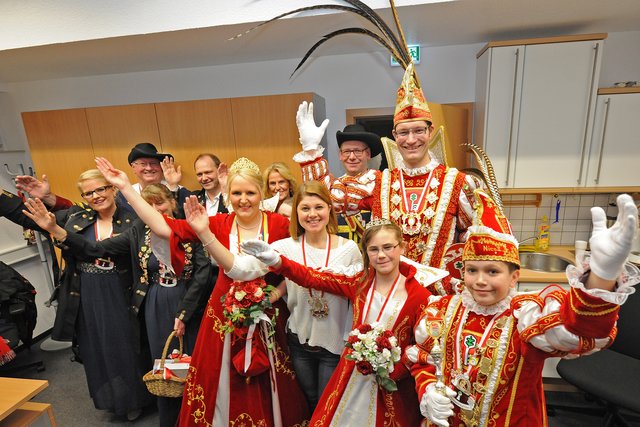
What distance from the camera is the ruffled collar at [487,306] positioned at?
1.12 metres

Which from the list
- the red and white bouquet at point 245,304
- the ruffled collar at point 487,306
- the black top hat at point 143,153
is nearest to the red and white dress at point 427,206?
the ruffled collar at point 487,306

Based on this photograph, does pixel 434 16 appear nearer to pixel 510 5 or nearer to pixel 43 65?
pixel 510 5

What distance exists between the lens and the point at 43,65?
2943 millimetres

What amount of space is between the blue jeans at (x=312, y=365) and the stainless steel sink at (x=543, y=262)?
1996 mm

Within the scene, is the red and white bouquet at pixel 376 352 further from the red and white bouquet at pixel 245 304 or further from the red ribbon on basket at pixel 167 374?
the red ribbon on basket at pixel 167 374

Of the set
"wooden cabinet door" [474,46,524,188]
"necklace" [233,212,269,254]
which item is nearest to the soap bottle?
"wooden cabinet door" [474,46,524,188]

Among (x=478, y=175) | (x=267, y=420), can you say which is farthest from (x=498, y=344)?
(x=267, y=420)

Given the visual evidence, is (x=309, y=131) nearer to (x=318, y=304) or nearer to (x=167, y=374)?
(x=318, y=304)

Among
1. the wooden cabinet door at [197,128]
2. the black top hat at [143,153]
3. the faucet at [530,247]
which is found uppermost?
the wooden cabinet door at [197,128]

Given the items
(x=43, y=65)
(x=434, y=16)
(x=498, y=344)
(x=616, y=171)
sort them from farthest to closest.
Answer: (x=43, y=65)
(x=616, y=171)
(x=434, y=16)
(x=498, y=344)

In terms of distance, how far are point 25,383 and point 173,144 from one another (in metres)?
1.97

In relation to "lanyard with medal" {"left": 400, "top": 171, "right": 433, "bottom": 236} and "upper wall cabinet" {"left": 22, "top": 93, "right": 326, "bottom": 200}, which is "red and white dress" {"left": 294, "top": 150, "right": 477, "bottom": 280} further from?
"upper wall cabinet" {"left": 22, "top": 93, "right": 326, "bottom": 200}

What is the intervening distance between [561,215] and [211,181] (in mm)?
2852

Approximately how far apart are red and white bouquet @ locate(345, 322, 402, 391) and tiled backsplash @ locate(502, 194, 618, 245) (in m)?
2.15
